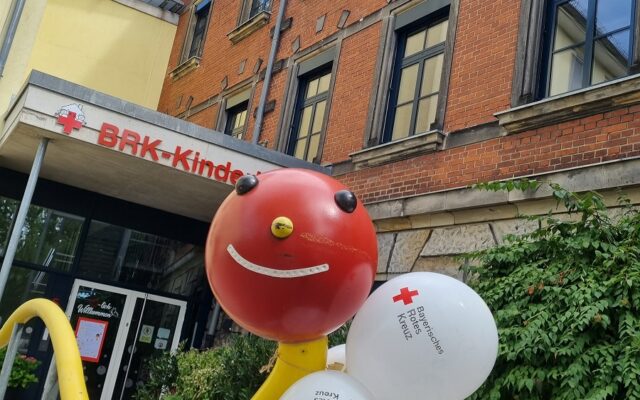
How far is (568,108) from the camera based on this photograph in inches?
214

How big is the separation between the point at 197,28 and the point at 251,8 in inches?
119

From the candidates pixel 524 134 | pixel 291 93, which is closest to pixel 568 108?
pixel 524 134

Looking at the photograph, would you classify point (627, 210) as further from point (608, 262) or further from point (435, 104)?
point (435, 104)

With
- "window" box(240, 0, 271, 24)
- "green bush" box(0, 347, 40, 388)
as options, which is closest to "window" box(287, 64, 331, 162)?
"window" box(240, 0, 271, 24)

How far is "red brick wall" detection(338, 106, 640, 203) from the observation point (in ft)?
16.6

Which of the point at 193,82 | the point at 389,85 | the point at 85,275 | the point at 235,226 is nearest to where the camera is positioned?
the point at 235,226

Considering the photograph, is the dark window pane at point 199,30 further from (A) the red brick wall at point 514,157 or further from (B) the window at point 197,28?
(A) the red brick wall at point 514,157

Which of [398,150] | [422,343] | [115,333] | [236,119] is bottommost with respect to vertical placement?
[115,333]

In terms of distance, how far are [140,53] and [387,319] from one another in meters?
14.4

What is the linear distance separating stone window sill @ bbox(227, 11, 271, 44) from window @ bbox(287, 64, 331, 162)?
2.00 metres

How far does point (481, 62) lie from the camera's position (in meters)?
6.66

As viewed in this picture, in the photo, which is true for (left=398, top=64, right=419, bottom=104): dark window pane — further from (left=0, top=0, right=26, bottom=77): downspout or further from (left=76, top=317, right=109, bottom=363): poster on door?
(left=0, top=0, right=26, bottom=77): downspout

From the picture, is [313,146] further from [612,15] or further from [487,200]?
[612,15]

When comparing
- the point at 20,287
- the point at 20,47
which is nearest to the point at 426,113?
the point at 20,287
